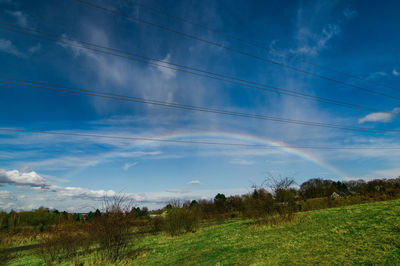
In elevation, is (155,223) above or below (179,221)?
below

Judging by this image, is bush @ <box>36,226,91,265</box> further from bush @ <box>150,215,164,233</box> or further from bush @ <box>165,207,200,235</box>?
bush @ <box>150,215,164,233</box>

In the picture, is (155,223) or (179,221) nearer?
(179,221)

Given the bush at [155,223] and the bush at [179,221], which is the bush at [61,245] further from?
the bush at [155,223]

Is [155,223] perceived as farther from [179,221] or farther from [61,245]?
[61,245]

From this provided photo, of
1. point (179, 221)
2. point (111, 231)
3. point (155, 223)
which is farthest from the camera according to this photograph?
point (155, 223)

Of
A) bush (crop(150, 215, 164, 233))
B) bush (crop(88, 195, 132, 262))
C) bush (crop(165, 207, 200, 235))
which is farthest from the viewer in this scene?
bush (crop(150, 215, 164, 233))

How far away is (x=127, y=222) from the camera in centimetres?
1526

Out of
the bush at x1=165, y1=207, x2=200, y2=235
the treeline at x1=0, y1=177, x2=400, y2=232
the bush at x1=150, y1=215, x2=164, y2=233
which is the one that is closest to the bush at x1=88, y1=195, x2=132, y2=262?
the treeline at x1=0, y1=177, x2=400, y2=232

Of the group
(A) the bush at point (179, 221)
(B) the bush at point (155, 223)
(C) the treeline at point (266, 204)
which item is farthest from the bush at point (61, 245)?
(B) the bush at point (155, 223)

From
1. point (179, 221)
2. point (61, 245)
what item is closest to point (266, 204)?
point (179, 221)

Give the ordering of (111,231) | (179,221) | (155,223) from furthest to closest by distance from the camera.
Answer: (155,223), (179,221), (111,231)

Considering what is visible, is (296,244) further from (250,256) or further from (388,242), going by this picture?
(388,242)

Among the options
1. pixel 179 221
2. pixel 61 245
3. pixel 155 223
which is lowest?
pixel 61 245

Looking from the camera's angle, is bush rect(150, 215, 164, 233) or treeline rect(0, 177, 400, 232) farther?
bush rect(150, 215, 164, 233)
